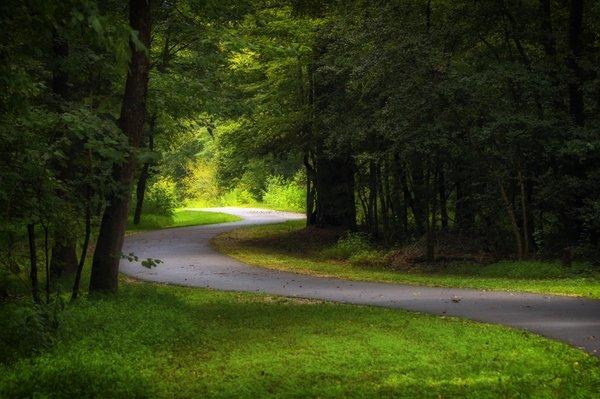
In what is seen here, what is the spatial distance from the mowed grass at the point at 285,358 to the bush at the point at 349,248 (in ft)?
37.0

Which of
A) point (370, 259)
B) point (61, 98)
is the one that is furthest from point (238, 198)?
point (61, 98)

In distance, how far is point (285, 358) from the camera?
24.0 feet

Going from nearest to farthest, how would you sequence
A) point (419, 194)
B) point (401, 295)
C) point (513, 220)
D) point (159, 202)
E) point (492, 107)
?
point (401, 295)
point (492, 107)
point (513, 220)
point (419, 194)
point (159, 202)

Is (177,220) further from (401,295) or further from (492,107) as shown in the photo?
(401,295)

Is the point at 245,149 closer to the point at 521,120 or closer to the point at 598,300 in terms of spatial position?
the point at 521,120

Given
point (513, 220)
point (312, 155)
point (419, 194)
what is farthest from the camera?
point (312, 155)

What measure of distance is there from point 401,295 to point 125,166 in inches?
241

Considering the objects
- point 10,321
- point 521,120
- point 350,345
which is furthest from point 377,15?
point 10,321

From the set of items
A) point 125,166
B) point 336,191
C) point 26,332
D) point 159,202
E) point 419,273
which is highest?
point 125,166

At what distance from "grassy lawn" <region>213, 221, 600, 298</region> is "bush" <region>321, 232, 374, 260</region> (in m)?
0.31

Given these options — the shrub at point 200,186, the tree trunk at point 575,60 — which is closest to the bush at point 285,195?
the shrub at point 200,186

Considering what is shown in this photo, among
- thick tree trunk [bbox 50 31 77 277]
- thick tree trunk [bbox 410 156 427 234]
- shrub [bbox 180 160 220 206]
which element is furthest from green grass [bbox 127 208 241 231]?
shrub [bbox 180 160 220 206]

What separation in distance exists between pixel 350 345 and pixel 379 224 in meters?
17.5

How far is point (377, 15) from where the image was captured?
18359 mm
